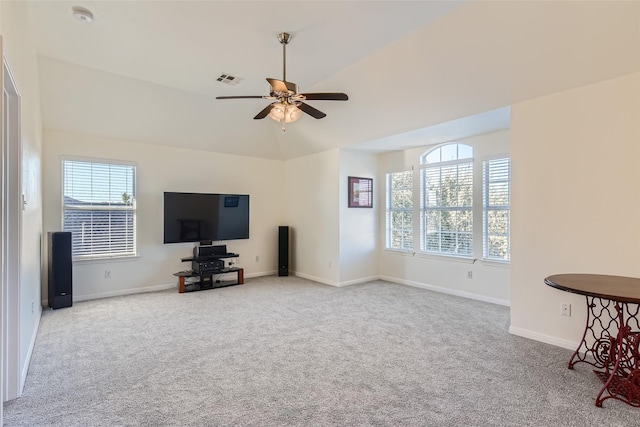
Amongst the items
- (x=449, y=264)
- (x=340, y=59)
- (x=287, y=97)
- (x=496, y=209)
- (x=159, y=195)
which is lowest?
(x=449, y=264)

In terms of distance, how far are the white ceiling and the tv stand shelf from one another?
235 centimetres

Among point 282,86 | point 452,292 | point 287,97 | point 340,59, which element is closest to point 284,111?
point 287,97

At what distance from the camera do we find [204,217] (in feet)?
19.0

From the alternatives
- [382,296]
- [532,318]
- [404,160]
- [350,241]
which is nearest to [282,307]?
[382,296]

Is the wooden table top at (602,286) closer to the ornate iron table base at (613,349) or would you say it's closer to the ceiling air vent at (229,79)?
the ornate iron table base at (613,349)

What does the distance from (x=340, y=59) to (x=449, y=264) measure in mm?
3563

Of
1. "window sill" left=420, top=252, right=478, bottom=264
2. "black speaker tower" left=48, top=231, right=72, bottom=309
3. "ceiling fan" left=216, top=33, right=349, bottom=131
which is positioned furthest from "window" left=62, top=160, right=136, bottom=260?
"window sill" left=420, top=252, right=478, bottom=264

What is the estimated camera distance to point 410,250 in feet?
19.7

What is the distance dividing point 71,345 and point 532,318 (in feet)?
15.4

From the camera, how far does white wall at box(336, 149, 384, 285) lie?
593 cm

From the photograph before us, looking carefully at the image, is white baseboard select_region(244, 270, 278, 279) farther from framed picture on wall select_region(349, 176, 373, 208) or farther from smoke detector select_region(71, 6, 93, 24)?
smoke detector select_region(71, 6, 93, 24)

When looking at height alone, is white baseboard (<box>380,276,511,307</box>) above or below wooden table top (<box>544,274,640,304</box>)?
below

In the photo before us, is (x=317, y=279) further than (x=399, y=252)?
Yes

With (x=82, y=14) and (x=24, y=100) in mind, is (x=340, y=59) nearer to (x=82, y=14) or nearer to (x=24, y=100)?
(x=82, y=14)
